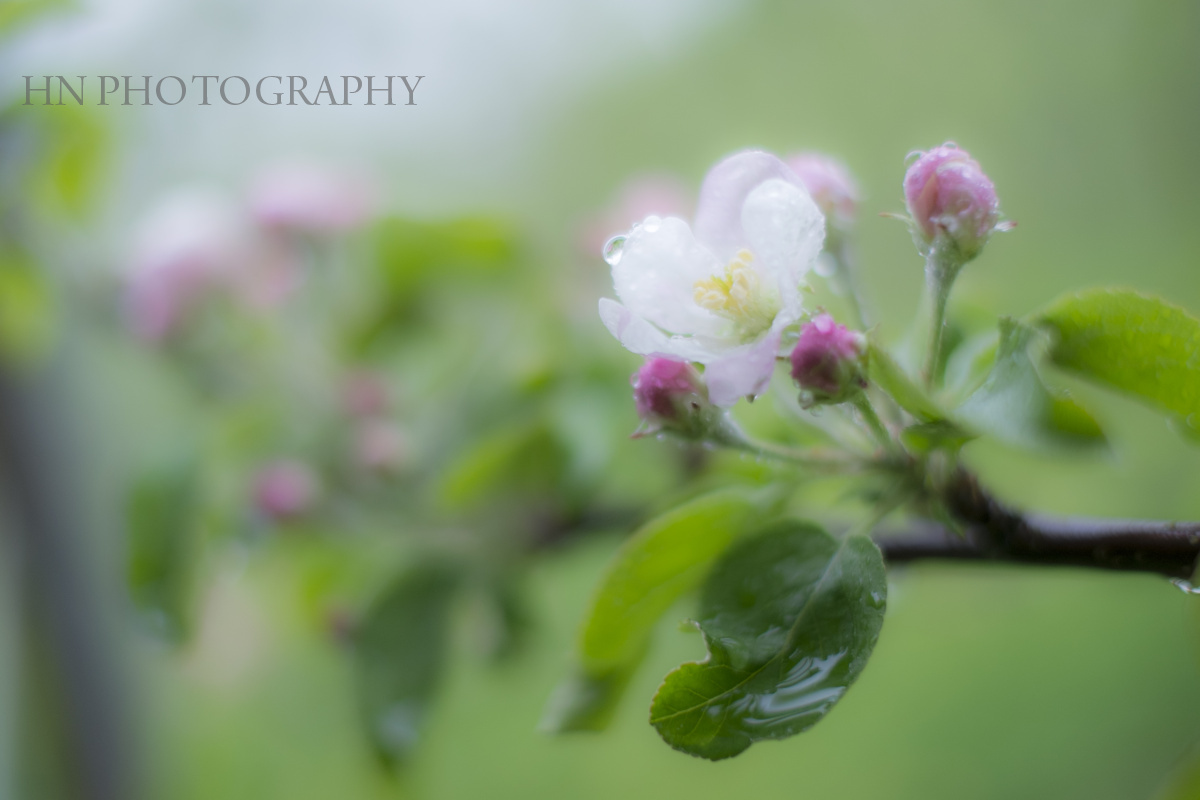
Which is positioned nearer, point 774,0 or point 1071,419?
point 1071,419

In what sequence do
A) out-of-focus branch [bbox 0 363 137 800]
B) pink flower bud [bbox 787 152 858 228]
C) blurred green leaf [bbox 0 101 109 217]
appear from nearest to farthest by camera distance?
pink flower bud [bbox 787 152 858 228] < blurred green leaf [bbox 0 101 109 217] < out-of-focus branch [bbox 0 363 137 800]

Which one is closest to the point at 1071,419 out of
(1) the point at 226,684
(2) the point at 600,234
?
(2) the point at 600,234

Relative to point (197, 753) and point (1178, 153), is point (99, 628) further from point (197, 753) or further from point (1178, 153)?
point (1178, 153)

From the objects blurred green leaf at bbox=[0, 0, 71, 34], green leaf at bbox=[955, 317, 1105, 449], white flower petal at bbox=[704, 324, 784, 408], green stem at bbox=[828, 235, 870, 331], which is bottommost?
green leaf at bbox=[955, 317, 1105, 449]

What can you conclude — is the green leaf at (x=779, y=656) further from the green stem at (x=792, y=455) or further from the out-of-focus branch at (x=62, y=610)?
the out-of-focus branch at (x=62, y=610)

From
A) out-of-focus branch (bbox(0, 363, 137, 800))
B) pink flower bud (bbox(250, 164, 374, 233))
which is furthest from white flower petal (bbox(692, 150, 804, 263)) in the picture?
out-of-focus branch (bbox(0, 363, 137, 800))

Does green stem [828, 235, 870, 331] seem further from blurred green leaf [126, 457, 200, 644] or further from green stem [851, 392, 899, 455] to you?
blurred green leaf [126, 457, 200, 644]

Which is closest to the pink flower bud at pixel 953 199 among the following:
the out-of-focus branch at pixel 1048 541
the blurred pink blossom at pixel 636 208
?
the out-of-focus branch at pixel 1048 541
